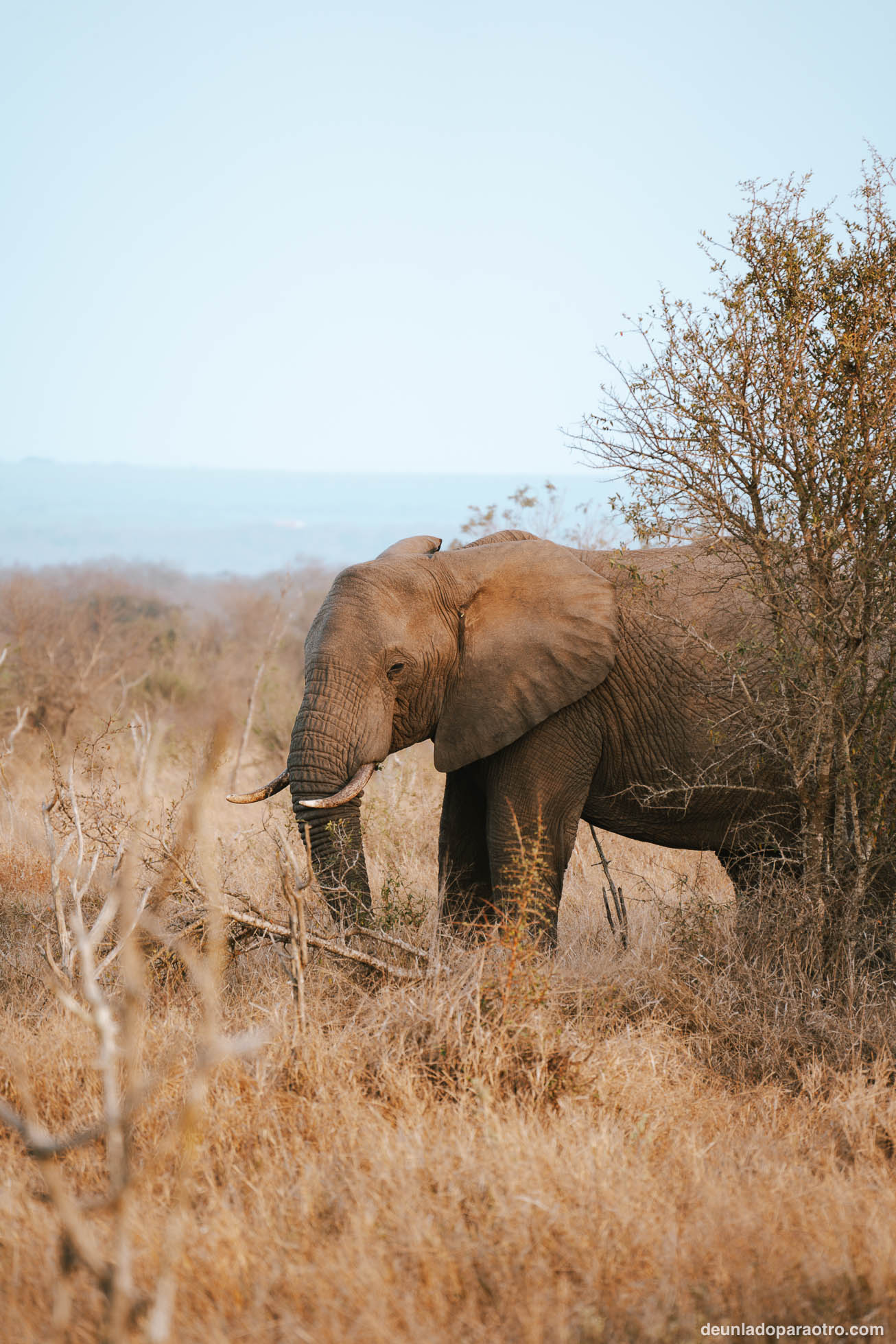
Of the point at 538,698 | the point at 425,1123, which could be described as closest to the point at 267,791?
the point at 538,698

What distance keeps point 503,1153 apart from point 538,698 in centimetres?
260

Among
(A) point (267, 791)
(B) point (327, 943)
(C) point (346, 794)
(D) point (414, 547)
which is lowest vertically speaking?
(B) point (327, 943)

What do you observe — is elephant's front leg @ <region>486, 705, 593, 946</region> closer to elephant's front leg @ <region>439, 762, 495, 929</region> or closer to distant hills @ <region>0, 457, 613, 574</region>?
elephant's front leg @ <region>439, 762, 495, 929</region>

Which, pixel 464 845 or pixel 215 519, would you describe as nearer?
pixel 464 845

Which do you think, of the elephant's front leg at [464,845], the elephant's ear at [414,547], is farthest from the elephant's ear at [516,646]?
the elephant's front leg at [464,845]

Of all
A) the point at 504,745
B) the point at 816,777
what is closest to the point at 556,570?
the point at 504,745

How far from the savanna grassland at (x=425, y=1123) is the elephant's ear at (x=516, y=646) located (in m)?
1.10

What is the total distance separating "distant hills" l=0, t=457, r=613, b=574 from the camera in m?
124

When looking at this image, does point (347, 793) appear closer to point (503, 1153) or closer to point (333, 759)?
point (333, 759)

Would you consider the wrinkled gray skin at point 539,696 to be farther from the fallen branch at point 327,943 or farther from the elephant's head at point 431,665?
the fallen branch at point 327,943

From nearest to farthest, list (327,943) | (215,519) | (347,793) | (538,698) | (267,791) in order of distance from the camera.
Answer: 1. (327,943)
2. (347,793)
3. (538,698)
4. (267,791)
5. (215,519)

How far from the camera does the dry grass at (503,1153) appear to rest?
2.79 m

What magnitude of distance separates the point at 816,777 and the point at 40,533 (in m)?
138

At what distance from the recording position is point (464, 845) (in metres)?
6.38
